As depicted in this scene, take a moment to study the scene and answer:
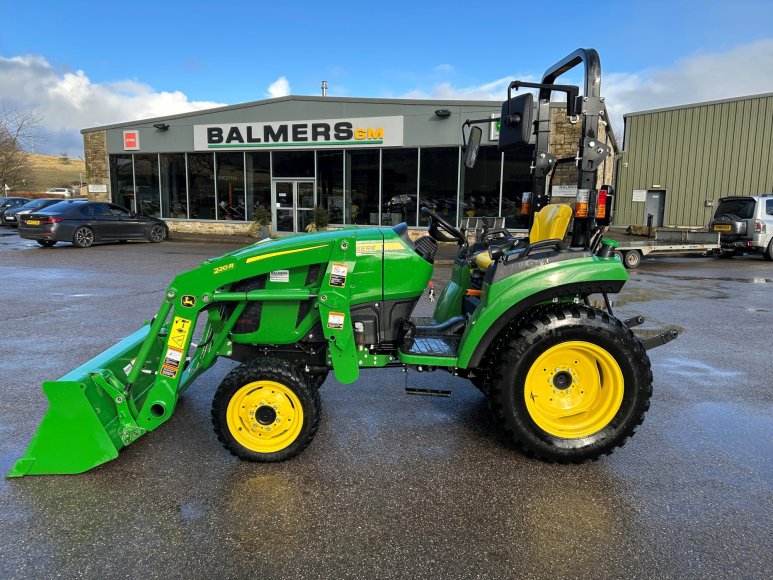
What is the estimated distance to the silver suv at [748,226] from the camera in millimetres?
14648

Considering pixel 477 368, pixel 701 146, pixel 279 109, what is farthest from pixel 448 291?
pixel 701 146

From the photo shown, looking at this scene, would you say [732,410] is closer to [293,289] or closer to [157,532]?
[293,289]

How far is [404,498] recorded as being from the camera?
9.55 feet

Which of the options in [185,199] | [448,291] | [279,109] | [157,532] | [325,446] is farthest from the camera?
[185,199]

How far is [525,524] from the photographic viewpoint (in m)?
2.69

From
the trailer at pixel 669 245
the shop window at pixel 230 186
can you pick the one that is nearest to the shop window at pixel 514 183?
Result: the trailer at pixel 669 245

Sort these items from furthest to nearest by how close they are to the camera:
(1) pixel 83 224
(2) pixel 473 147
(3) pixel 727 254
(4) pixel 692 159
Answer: (4) pixel 692 159 → (3) pixel 727 254 → (1) pixel 83 224 → (2) pixel 473 147

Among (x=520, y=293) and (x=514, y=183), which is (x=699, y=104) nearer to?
(x=514, y=183)

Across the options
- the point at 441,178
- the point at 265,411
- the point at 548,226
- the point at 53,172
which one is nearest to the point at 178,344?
the point at 265,411

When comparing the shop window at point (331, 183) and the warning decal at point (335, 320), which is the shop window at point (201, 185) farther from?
the warning decal at point (335, 320)

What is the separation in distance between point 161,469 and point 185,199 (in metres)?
20.3

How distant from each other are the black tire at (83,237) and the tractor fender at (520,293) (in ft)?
52.1

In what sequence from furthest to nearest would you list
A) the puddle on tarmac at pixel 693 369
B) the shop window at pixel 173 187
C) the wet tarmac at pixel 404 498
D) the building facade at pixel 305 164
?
the shop window at pixel 173 187 < the building facade at pixel 305 164 < the puddle on tarmac at pixel 693 369 < the wet tarmac at pixel 404 498

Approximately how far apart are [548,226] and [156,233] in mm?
16761
